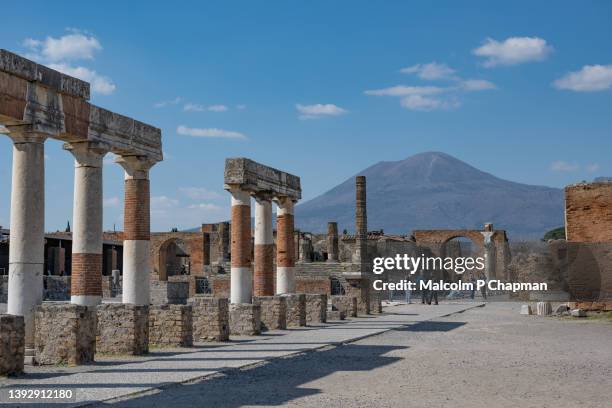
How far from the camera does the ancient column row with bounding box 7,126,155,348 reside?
13.0 metres

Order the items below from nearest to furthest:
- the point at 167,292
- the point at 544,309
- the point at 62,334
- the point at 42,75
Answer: the point at 62,334 < the point at 42,75 < the point at 544,309 < the point at 167,292

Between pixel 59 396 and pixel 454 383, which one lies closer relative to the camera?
pixel 59 396

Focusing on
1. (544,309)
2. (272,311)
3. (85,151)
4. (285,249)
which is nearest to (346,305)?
(285,249)

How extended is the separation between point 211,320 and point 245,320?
188 centimetres

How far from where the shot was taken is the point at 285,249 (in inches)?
917

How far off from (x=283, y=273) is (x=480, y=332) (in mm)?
6103

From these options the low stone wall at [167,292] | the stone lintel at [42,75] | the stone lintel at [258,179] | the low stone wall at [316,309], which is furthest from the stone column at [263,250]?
the low stone wall at [167,292]

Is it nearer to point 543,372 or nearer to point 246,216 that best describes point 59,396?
point 543,372

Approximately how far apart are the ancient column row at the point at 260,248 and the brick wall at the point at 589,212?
413 inches

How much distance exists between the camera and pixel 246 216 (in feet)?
66.0

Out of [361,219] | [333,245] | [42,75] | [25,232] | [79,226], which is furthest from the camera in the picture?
[333,245]

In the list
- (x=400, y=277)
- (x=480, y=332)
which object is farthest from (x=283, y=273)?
(x=400, y=277)

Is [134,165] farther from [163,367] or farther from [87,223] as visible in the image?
[163,367]

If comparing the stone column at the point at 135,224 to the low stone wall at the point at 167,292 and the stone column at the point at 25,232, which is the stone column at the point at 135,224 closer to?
the stone column at the point at 25,232
